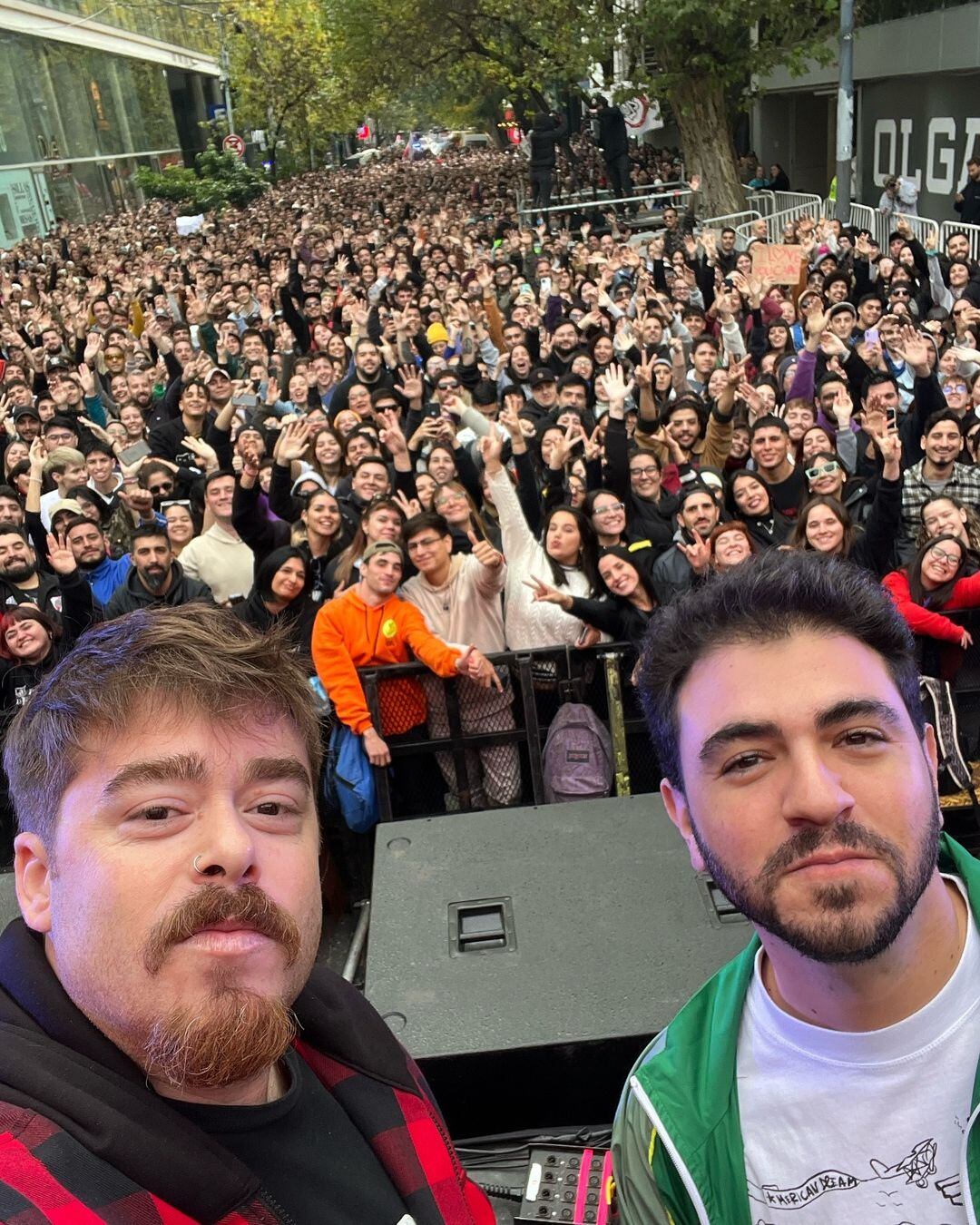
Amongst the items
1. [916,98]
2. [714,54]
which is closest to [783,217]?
[714,54]

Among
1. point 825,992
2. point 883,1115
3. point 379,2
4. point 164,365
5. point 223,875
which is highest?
point 379,2

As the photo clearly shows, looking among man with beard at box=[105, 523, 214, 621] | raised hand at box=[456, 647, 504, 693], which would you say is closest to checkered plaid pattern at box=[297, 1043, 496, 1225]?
raised hand at box=[456, 647, 504, 693]

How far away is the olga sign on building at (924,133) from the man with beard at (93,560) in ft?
62.6

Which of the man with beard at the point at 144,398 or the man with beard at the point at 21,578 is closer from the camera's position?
the man with beard at the point at 21,578

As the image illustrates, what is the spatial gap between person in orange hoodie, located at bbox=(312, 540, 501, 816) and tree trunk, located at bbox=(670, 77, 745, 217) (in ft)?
67.2

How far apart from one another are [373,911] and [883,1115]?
1613 mm

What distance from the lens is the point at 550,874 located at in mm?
2941

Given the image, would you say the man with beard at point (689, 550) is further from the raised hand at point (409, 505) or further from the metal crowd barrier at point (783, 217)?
the metal crowd barrier at point (783, 217)

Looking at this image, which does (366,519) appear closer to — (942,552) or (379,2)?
(942,552)

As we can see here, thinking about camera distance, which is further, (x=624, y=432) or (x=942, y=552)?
(x=624, y=432)

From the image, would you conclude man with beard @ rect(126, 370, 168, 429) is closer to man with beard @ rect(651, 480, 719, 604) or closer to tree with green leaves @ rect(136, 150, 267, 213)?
man with beard @ rect(651, 480, 719, 604)

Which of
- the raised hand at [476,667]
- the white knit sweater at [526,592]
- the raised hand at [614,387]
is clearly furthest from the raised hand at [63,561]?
the raised hand at [614,387]

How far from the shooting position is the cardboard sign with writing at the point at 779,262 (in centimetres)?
1198

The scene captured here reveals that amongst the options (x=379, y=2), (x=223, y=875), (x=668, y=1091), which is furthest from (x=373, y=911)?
(x=379, y=2)
